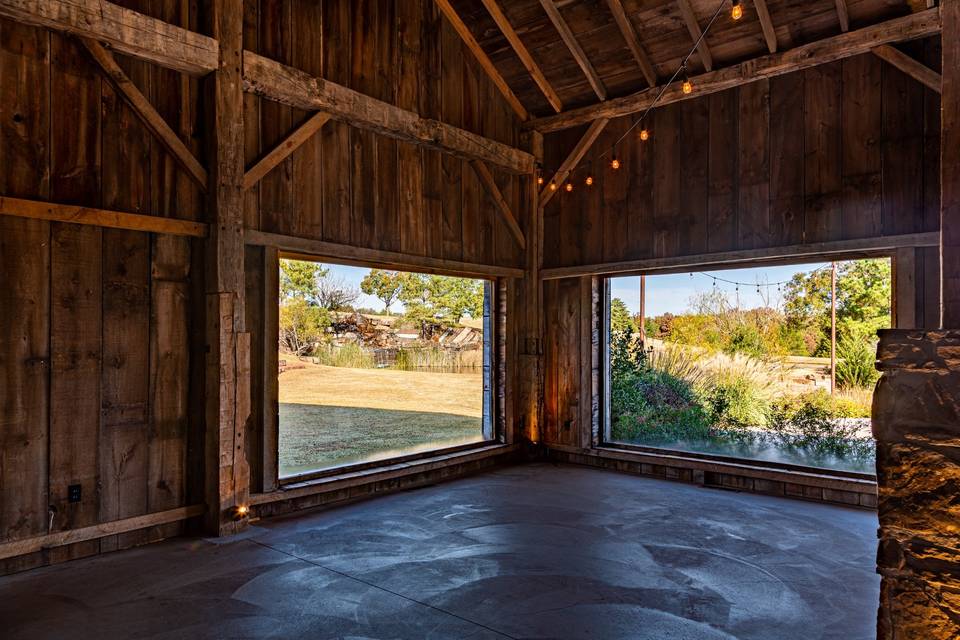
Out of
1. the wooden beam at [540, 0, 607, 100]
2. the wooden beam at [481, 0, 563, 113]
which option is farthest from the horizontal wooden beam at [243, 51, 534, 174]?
the wooden beam at [540, 0, 607, 100]

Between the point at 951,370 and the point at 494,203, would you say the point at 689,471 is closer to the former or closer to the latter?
the point at 494,203

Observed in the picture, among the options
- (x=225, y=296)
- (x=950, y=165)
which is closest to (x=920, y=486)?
(x=950, y=165)

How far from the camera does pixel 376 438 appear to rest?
5922mm

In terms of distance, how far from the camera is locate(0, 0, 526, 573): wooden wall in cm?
372

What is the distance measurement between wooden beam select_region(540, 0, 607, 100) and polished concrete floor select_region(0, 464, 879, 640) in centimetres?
445

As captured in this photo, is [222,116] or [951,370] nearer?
[951,370]

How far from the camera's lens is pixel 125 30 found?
4.01 meters

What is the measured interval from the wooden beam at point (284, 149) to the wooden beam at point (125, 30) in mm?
743

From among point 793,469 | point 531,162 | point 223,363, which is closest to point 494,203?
point 531,162

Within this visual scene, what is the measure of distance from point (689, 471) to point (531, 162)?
157 inches

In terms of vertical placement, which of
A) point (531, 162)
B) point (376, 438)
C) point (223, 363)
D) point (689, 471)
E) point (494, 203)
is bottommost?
point (689, 471)

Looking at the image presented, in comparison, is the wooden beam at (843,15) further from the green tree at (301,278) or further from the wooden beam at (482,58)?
the green tree at (301,278)

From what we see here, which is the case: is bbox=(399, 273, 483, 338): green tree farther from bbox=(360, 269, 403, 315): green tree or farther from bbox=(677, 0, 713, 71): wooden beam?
bbox=(677, 0, 713, 71): wooden beam

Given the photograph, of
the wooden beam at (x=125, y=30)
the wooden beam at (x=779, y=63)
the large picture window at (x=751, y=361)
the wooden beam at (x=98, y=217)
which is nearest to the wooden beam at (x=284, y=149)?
the wooden beam at (x=98, y=217)
